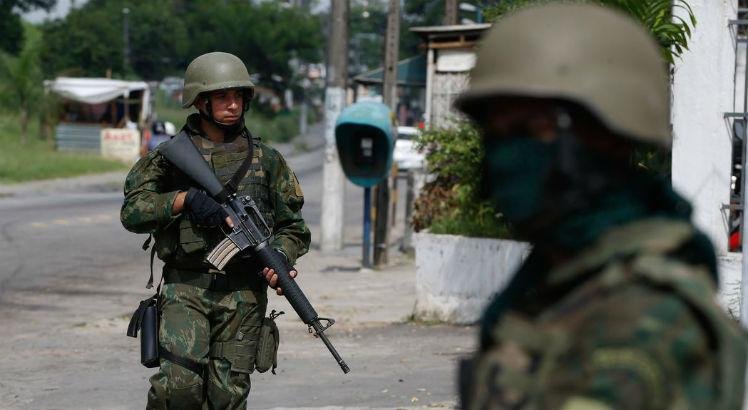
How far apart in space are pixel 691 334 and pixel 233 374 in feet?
14.0

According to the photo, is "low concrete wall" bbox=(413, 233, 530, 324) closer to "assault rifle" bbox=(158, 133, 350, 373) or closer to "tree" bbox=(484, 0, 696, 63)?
"tree" bbox=(484, 0, 696, 63)

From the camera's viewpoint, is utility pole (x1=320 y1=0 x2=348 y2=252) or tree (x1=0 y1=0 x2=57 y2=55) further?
tree (x1=0 y1=0 x2=57 y2=55)

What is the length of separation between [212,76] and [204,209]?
0.58 m

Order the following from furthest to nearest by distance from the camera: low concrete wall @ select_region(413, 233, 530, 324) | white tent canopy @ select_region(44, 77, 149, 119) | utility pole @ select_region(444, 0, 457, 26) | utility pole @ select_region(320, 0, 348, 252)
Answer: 1. white tent canopy @ select_region(44, 77, 149, 119)
2. utility pole @ select_region(444, 0, 457, 26)
3. utility pole @ select_region(320, 0, 348, 252)
4. low concrete wall @ select_region(413, 233, 530, 324)

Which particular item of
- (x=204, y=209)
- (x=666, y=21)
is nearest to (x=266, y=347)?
(x=204, y=209)

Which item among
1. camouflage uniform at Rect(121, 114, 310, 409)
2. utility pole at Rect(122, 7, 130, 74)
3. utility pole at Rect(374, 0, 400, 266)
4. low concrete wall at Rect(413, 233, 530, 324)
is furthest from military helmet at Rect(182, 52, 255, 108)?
utility pole at Rect(122, 7, 130, 74)

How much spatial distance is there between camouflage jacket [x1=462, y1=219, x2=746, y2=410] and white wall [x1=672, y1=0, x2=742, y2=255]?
731 centimetres

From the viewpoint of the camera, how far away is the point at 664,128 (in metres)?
1.72

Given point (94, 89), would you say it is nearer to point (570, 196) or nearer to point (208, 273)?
point (208, 273)

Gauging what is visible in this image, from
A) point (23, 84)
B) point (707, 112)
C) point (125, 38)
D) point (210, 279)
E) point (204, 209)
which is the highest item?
point (125, 38)

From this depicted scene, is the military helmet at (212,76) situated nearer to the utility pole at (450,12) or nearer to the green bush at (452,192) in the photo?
the green bush at (452,192)

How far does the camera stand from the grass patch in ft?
106

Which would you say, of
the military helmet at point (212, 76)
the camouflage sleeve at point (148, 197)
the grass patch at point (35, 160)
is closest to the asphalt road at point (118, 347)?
the camouflage sleeve at point (148, 197)

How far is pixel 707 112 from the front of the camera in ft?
29.1
